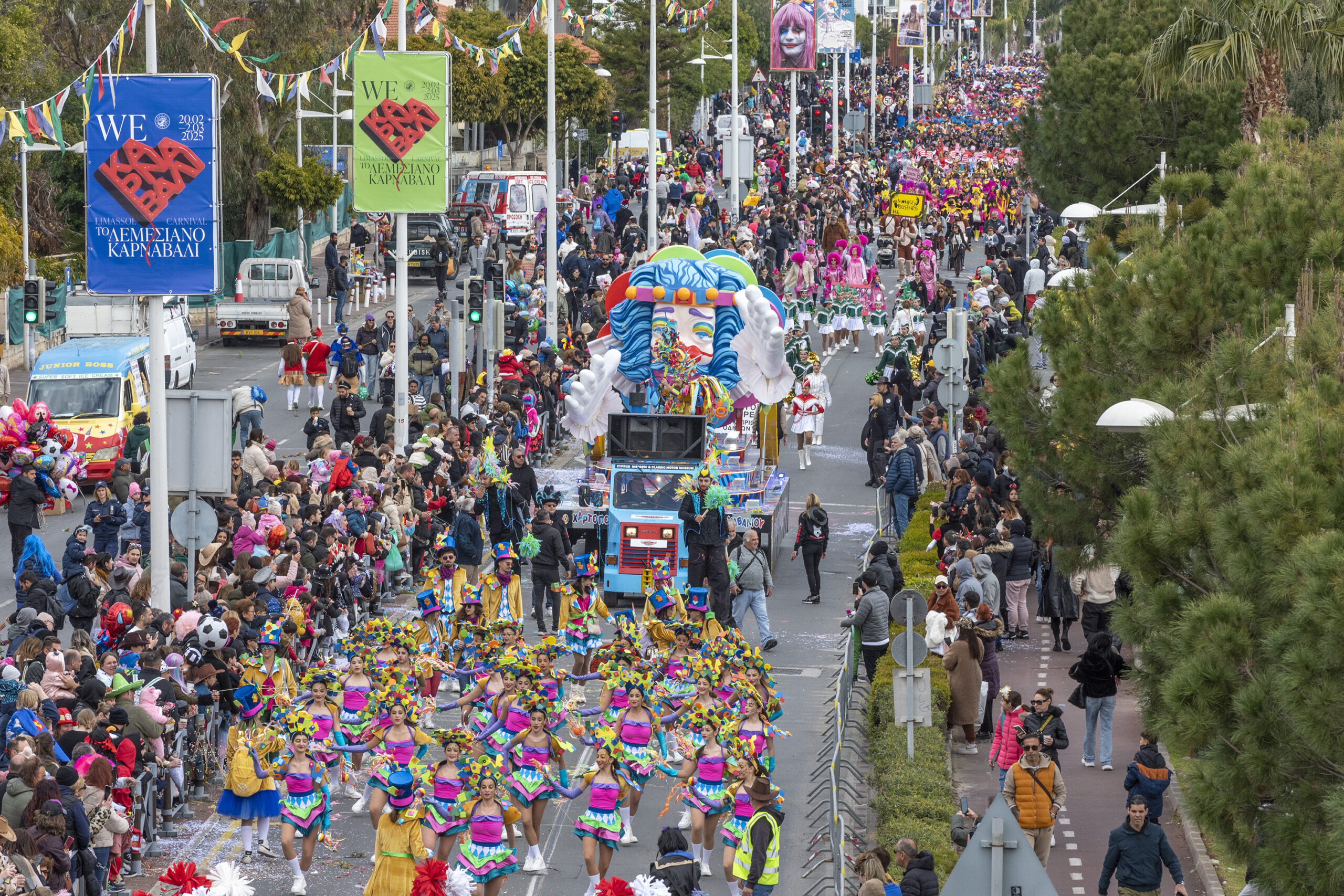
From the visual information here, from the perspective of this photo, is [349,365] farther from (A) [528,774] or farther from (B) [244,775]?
(A) [528,774]

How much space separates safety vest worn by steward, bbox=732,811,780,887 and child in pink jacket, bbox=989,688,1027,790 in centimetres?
295

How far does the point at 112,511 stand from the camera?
23328 millimetres

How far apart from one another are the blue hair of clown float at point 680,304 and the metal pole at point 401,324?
3.58 m

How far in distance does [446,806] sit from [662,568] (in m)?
Answer: 8.24

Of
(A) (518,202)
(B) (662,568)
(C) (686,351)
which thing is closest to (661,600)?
(B) (662,568)

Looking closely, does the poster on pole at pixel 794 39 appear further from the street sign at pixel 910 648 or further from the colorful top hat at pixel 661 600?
the street sign at pixel 910 648

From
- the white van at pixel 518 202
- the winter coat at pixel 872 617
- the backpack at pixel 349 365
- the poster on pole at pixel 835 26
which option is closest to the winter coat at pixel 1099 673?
the winter coat at pixel 872 617

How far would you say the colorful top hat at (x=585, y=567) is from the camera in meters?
21.0

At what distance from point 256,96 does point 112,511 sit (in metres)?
28.9

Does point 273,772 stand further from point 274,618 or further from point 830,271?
point 830,271

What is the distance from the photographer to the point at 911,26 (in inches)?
3748

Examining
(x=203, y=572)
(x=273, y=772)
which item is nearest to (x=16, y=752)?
(x=273, y=772)

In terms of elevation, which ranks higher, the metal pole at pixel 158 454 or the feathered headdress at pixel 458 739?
the metal pole at pixel 158 454

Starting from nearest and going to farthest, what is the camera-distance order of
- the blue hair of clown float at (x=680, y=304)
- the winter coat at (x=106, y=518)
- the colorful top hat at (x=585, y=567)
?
1. the colorful top hat at (x=585, y=567)
2. the winter coat at (x=106, y=518)
3. the blue hair of clown float at (x=680, y=304)
